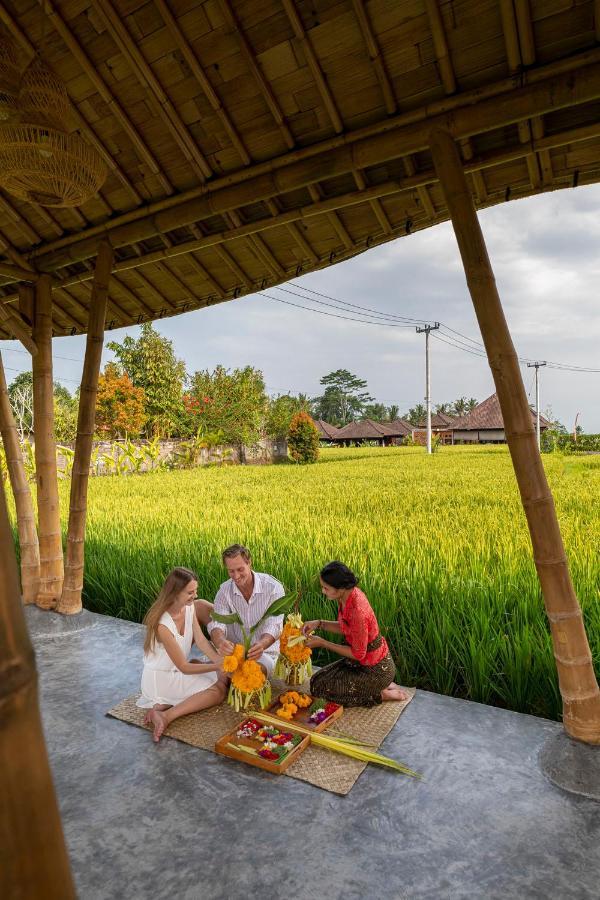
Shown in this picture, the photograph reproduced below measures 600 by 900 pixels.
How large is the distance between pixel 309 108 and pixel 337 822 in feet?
8.86

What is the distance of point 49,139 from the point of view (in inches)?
85.0

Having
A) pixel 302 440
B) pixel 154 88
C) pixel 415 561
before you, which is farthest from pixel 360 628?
pixel 302 440

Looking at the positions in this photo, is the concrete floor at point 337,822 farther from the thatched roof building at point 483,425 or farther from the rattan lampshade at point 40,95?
the thatched roof building at point 483,425

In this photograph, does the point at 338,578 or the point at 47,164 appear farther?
the point at 338,578

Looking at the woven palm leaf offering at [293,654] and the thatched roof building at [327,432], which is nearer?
the woven palm leaf offering at [293,654]

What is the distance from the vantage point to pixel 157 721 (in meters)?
2.26

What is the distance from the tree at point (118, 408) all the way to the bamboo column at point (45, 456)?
16.2 metres

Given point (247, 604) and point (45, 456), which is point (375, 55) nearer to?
point (247, 604)

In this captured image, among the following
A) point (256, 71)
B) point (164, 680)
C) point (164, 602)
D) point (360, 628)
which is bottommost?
point (164, 680)

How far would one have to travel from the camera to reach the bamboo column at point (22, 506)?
3.51m

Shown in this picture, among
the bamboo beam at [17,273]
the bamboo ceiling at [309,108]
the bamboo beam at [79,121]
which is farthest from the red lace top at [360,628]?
the bamboo beam at [17,273]

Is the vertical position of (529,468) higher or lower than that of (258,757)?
higher

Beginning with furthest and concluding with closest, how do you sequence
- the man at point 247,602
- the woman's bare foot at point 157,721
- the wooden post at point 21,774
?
the man at point 247,602 < the woman's bare foot at point 157,721 < the wooden post at point 21,774

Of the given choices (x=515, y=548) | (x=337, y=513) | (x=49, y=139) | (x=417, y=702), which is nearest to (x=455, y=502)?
(x=337, y=513)
